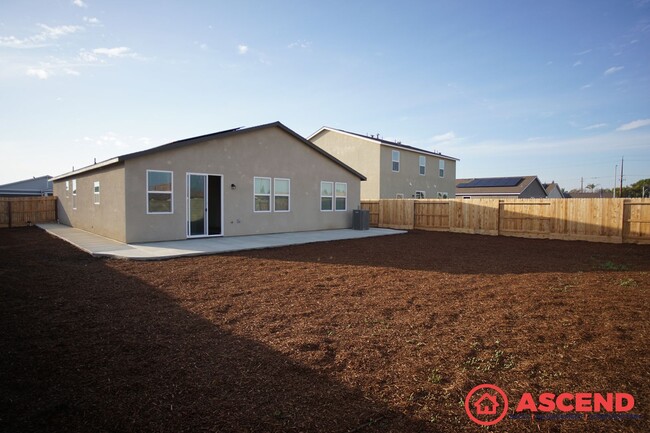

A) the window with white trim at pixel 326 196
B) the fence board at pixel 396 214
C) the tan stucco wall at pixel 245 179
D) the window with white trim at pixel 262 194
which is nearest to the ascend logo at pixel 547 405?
the tan stucco wall at pixel 245 179

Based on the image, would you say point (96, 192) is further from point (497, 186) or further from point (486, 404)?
point (497, 186)

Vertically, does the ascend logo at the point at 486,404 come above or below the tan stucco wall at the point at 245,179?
below

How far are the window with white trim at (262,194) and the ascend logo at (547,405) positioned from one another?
41.9ft

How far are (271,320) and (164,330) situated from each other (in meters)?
1.37

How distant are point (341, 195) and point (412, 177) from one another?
37.9 ft

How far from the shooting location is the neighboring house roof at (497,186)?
1638 inches

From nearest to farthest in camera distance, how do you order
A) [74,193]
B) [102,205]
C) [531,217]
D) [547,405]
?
1. [547,405]
2. [102,205]
3. [531,217]
4. [74,193]

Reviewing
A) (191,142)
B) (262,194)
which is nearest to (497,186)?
(262,194)

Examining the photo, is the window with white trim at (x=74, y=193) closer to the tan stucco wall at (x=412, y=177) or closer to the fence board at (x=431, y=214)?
the fence board at (x=431, y=214)

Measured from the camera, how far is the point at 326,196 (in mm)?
17844

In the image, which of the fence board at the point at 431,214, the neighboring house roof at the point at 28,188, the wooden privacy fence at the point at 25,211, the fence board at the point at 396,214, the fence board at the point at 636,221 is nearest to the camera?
the fence board at the point at 636,221

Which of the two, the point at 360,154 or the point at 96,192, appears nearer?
Answer: the point at 96,192

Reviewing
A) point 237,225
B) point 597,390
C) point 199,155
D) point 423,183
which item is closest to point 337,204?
point 237,225

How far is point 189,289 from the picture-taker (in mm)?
6680
